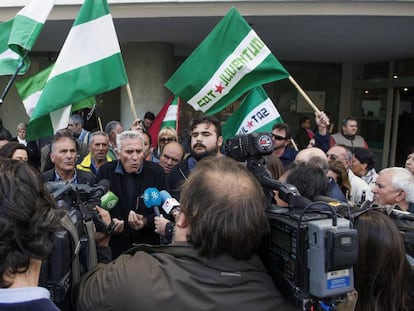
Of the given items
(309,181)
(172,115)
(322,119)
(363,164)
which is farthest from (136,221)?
(172,115)

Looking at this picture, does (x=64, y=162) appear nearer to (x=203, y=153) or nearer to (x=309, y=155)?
(x=203, y=153)

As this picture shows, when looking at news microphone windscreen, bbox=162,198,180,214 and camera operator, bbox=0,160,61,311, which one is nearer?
camera operator, bbox=0,160,61,311

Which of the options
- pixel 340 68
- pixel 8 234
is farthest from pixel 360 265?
pixel 340 68

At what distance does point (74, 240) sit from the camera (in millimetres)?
1256

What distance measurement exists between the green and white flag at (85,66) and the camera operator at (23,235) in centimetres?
269

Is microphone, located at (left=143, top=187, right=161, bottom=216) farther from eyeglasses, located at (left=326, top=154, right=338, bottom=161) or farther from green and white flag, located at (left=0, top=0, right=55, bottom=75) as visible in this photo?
eyeglasses, located at (left=326, top=154, right=338, bottom=161)

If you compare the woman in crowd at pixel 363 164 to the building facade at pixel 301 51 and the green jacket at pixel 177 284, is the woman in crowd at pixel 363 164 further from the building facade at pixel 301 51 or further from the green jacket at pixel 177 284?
the green jacket at pixel 177 284

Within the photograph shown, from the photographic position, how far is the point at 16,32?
3.70 meters

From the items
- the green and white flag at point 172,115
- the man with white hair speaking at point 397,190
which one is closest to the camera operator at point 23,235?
the man with white hair speaking at point 397,190

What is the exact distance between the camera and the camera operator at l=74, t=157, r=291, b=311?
1263 mm

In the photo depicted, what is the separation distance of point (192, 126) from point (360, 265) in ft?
7.51

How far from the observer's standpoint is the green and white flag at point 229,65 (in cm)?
410

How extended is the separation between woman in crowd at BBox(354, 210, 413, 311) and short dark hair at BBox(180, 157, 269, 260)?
1.37 feet

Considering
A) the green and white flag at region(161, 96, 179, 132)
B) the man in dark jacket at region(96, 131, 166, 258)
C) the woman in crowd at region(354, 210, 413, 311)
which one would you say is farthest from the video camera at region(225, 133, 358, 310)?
the green and white flag at region(161, 96, 179, 132)
